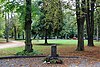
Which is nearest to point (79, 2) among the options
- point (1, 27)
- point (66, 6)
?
point (66, 6)

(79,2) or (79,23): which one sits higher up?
(79,2)

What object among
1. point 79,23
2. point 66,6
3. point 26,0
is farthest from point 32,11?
point 79,23

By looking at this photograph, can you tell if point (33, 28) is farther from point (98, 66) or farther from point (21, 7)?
point (98, 66)

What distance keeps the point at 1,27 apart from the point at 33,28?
73.4 ft

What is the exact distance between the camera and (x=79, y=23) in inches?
914

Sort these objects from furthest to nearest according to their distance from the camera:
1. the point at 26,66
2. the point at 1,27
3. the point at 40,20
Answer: the point at 1,27
the point at 40,20
the point at 26,66

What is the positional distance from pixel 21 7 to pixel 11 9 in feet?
2.55

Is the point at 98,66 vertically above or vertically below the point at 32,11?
below

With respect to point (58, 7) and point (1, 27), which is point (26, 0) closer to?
point (58, 7)

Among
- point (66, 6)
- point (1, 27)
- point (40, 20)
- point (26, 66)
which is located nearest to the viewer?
point (26, 66)

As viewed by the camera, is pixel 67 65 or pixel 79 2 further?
pixel 79 2

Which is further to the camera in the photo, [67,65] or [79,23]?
[79,23]

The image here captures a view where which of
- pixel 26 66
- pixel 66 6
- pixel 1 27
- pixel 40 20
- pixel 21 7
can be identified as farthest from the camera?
pixel 1 27

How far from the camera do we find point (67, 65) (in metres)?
12.3
